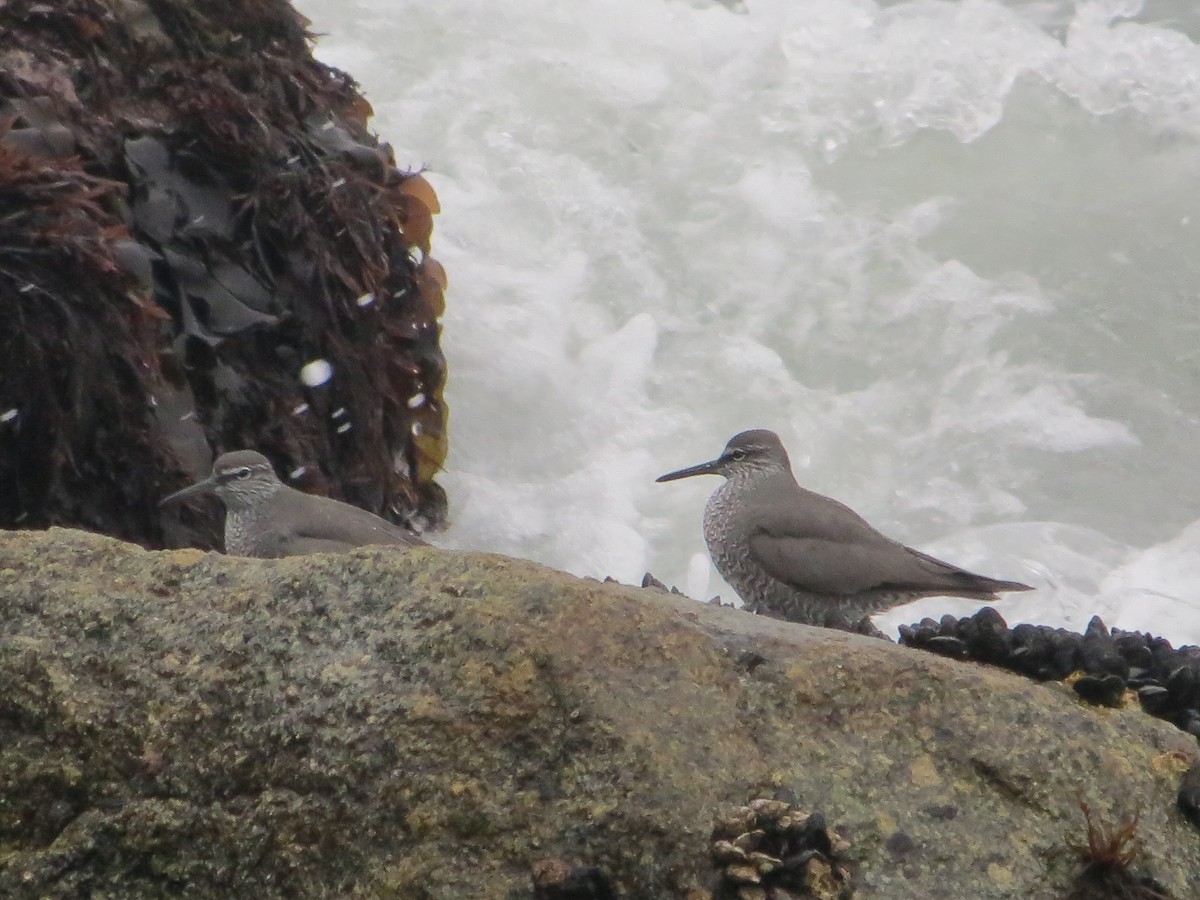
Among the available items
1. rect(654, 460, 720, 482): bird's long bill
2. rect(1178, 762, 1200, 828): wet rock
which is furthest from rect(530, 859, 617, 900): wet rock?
rect(654, 460, 720, 482): bird's long bill

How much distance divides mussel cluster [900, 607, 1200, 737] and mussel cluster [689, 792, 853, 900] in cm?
90

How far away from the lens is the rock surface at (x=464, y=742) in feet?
9.04

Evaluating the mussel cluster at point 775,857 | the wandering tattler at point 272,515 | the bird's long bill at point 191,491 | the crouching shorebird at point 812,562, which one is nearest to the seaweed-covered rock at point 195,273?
the bird's long bill at point 191,491

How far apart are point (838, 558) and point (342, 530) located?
176cm

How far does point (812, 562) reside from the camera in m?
5.64

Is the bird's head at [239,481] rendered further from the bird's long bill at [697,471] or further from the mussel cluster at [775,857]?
the mussel cluster at [775,857]

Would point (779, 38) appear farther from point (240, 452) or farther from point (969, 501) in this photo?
point (240, 452)

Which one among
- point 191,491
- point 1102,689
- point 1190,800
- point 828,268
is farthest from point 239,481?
point 828,268

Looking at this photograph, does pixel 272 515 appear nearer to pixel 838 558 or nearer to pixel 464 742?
pixel 838 558

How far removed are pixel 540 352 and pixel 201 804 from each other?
5.72 m

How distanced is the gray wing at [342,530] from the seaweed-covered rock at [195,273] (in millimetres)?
472

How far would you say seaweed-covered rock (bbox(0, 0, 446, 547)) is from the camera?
494 cm

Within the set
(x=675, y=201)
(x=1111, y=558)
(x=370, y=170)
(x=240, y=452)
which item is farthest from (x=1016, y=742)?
(x=675, y=201)

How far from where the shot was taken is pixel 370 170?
6.35m
